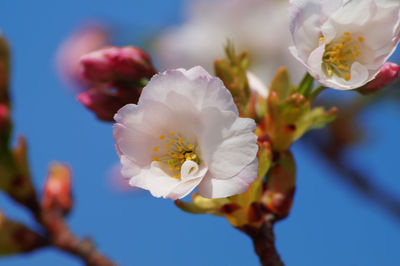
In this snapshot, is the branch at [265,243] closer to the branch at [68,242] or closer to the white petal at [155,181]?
the white petal at [155,181]

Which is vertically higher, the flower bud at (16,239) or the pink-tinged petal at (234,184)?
the flower bud at (16,239)

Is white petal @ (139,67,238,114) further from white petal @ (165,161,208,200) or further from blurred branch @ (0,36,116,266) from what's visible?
blurred branch @ (0,36,116,266)

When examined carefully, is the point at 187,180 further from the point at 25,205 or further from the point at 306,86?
the point at 25,205

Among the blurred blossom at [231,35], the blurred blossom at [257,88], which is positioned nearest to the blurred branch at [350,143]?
the blurred blossom at [231,35]

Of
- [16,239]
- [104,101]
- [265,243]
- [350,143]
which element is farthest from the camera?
[350,143]

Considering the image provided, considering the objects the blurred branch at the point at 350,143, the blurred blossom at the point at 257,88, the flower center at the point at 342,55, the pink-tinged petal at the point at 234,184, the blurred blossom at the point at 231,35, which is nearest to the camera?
the pink-tinged petal at the point at 234,184

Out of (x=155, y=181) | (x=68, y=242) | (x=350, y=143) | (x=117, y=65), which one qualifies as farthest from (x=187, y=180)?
(x=350, y=143)
